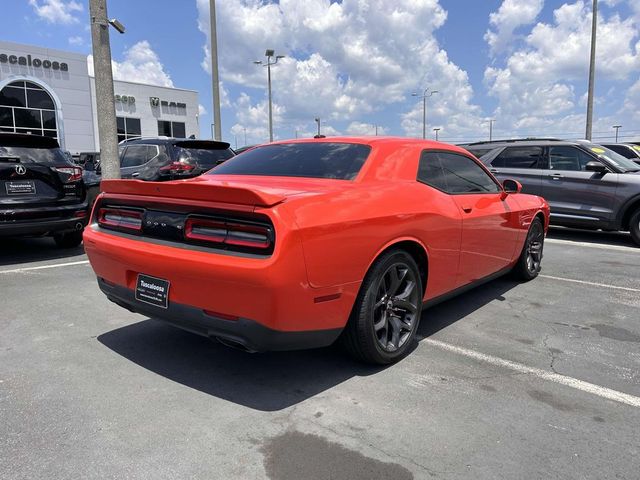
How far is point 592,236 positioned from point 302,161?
801cm

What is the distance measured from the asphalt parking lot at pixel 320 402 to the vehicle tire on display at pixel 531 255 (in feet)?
3.44

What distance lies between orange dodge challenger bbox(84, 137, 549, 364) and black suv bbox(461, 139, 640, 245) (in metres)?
5.55

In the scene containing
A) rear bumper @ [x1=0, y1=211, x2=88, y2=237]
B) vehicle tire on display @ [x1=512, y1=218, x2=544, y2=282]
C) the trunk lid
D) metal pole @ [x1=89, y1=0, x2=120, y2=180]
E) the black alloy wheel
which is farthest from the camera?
metal pole @ [x1=89, y1=0, x2=120, y2=180]

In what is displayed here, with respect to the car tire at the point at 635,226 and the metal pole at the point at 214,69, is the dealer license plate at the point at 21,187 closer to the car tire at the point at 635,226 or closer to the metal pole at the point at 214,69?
the metal pole at the point at 214,69

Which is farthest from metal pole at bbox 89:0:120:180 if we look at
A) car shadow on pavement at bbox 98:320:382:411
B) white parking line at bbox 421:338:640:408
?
white parking line at bbox 421:338:640:408

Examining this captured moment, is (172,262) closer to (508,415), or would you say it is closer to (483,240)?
(508,415)

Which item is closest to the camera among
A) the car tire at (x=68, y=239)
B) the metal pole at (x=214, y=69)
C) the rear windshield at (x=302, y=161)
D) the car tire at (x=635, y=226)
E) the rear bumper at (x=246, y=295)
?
the rear bumper at (x=246, y=295)

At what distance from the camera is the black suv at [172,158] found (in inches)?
348

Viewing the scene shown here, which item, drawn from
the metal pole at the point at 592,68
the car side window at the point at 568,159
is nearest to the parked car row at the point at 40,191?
the car side window at the point at 568,159

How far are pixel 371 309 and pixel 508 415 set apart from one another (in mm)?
953

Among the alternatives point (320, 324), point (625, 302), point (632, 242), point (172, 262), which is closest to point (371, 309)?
point (320, 324)

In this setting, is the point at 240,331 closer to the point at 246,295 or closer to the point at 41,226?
the point at 246,295

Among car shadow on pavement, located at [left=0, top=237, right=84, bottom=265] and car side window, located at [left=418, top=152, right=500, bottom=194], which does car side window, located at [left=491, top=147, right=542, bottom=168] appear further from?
car shadow on pavement, located at [left=0, top=237, right=84, bottom=265]

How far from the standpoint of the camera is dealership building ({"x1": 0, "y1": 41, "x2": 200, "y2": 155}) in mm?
29281
